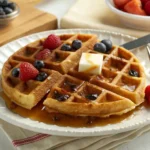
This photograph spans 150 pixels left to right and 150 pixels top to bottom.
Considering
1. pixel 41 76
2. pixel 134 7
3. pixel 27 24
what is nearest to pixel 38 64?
pixel 41 76

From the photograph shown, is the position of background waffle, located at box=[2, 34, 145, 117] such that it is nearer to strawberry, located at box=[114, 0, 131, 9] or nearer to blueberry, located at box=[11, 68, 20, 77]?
blueberry, located at box=[11, 68, 20, 77]

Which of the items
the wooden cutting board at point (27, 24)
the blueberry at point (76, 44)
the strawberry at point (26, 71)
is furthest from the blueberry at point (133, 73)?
the wooden cutting board at point (27, 24)

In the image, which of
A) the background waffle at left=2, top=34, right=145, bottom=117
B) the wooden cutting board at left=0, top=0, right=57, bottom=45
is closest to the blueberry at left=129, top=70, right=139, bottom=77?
the background waffle at left=2, top=34, right=145, bottom=117

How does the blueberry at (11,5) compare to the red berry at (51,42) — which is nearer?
the red berry at (51,42)

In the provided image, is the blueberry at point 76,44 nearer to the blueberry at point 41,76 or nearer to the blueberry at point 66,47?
the blueberry at point 66,47

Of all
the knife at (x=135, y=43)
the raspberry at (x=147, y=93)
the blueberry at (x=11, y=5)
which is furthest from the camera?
the blueberry at (x=11, y=5)

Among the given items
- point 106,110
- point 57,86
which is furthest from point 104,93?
point 57,86

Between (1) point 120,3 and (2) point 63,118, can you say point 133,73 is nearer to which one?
(2) point 63,118
